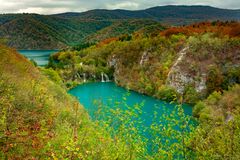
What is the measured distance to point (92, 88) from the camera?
75.3 meters

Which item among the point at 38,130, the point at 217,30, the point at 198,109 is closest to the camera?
the point at 38,130

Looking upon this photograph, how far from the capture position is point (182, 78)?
64938 millimetres

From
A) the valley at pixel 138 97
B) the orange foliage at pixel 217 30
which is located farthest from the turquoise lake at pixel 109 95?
the orange foliage at pixel 217 30

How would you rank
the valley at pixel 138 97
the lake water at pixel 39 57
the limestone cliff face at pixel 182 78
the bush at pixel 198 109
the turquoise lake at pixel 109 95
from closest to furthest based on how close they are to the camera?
the valley at pixel 138 97 < the bush at pixel 198 109 < the turquoise lake at pixel 109 95 < the limestone cliff face at pixel 182 78 < the lake water at pixel 39 57

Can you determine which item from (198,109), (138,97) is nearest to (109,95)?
(138,97)

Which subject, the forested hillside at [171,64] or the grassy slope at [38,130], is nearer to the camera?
the grassy slope at [38,130]

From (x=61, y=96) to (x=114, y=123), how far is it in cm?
2302

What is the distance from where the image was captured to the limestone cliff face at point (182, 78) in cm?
6209

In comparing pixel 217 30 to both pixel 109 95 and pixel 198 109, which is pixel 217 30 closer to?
pixel 109 95

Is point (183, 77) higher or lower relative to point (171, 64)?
lower

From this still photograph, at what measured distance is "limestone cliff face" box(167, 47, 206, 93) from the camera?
62094mm

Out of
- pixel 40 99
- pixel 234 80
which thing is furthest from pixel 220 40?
pixel 40 99

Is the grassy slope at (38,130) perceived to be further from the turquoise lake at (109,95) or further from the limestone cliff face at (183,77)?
the limestone cliff face at (183,77)

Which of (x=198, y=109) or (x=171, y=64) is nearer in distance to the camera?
(x=198, y=109)
